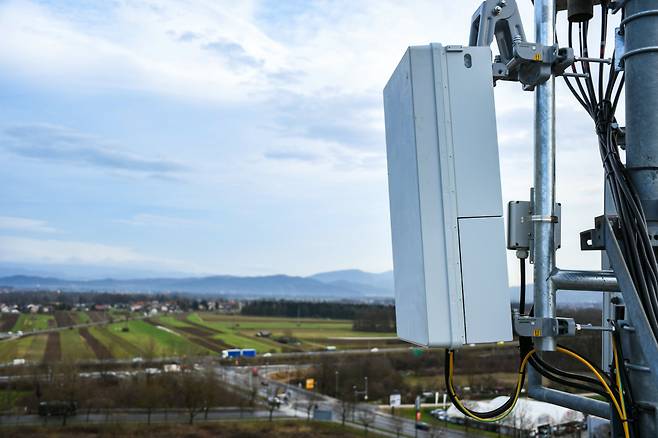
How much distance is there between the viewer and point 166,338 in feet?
272

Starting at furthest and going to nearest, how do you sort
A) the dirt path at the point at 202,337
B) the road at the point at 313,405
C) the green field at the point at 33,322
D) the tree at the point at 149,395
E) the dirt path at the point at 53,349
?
the green field at the point at 33,322
the dirt path at the point at 202,337
the dirt path at the point at 53,349
the tree at the point at 149,395
the road at the point at 313,405

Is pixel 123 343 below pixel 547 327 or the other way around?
below

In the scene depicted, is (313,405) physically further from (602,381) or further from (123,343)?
(602,381)

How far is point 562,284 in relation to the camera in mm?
3025

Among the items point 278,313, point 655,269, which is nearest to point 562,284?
point 655,269

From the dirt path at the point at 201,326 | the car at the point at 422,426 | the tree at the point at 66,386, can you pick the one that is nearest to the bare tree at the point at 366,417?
the car at the point at 422,426

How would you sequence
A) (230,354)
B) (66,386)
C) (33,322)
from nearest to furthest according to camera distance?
(66,386) < (230,354) < (33,322)

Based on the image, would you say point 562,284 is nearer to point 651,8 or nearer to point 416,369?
point 651,8

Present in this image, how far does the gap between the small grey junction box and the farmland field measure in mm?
57424

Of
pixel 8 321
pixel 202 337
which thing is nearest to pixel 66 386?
pixel 202 337

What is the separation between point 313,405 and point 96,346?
33.7m

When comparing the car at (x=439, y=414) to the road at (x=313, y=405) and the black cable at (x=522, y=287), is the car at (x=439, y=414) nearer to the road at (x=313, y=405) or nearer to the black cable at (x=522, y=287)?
the road at (x=313, y=405)

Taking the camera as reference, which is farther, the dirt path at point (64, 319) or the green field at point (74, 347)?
the dirt path at point (64, 319)

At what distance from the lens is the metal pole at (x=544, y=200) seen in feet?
10.1
